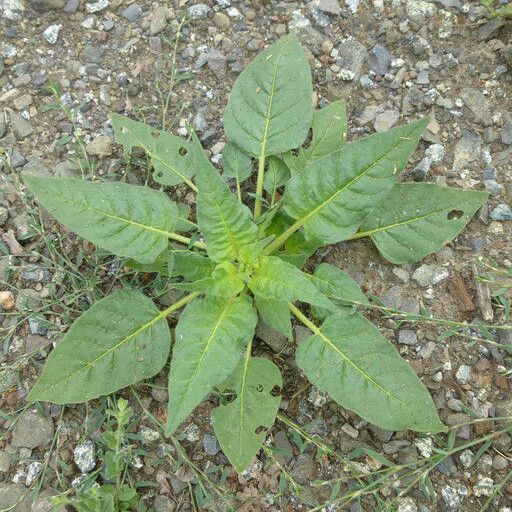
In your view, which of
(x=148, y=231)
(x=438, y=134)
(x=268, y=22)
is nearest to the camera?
(x=148, y=231)

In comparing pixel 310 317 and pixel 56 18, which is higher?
pixel 56 18

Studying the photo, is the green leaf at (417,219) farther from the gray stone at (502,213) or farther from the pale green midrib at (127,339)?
the pale green midrib at (127,339)

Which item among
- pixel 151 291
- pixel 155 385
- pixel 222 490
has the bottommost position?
pixel 222 490

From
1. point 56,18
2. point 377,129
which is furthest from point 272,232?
point 56,18

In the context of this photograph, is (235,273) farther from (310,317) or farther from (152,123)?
(152,123)

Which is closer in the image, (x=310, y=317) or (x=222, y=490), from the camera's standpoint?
(x=222, y=490)

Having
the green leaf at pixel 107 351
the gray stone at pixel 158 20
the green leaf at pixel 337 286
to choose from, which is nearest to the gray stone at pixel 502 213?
the green leaf at pixel 337 286
